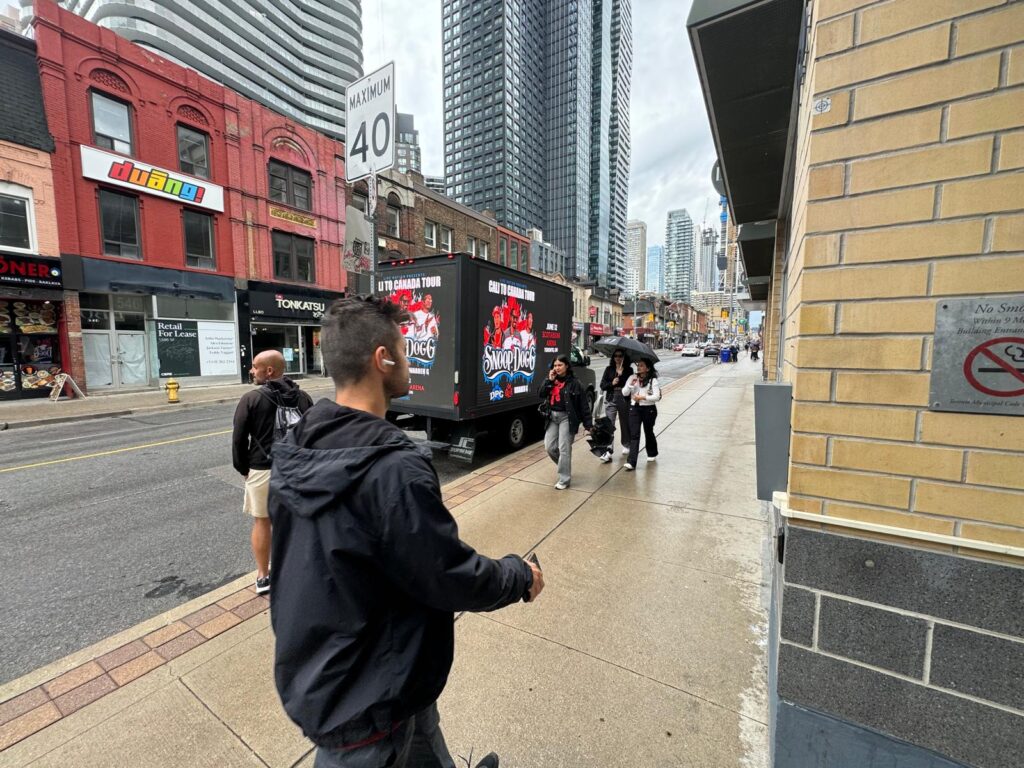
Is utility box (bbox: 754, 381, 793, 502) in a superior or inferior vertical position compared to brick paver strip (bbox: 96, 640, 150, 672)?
superior

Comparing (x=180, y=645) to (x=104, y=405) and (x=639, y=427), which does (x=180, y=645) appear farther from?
(x=104, y=405)

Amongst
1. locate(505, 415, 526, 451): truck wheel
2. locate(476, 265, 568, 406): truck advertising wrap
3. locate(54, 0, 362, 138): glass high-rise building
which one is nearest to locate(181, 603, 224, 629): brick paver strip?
locate(476, 265, 568, 406): truck advertising wrap

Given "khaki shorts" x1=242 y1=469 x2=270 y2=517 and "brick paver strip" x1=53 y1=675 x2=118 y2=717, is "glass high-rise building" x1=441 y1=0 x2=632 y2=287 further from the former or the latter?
"brick paver strip" x1=53 y1=675 x2=118 y2=717

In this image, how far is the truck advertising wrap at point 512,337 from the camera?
6.98 m

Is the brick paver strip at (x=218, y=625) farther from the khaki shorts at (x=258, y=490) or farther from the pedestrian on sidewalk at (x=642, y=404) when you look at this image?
the pedestrian on sidewalk at (x=642, y=404)

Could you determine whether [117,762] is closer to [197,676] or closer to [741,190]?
[197,676]

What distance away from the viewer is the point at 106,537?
14.9 ft

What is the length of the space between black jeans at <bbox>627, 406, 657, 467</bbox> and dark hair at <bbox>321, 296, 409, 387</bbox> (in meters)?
5.51

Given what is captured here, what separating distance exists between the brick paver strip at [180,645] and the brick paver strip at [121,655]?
0.12 meters

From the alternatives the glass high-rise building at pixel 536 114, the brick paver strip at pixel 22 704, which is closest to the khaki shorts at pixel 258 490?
the brick paver strip at pixel 22 704

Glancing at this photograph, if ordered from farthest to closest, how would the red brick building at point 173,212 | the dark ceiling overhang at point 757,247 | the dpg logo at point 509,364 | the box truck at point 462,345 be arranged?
the red brick building at point 173,212, the dark ceiling overhang at point 757,247, the dpg logo at point 509,364, the box truck at point 462,345

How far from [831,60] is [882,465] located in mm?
1411

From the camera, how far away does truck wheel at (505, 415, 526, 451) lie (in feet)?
26.5

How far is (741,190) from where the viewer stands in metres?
5.57
